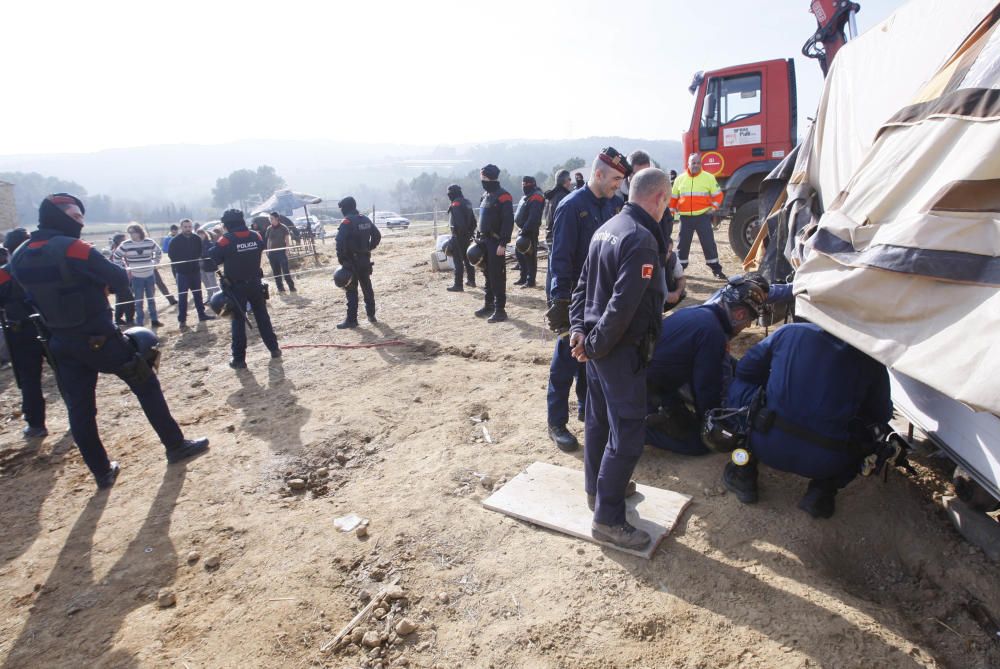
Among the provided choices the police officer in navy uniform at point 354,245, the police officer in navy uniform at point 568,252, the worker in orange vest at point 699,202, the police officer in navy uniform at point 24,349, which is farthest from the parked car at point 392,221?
the police officer in navy uniform at point 568,252

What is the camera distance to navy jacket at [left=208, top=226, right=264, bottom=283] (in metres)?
5.89

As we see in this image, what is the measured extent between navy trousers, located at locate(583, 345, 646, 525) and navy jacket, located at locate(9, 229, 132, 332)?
3.17 m

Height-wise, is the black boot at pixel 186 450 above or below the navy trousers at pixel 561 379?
below

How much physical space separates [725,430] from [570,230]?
1538mm

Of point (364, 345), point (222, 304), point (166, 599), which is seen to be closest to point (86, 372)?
point (166, 599)

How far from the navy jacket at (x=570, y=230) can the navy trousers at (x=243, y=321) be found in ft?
13.0

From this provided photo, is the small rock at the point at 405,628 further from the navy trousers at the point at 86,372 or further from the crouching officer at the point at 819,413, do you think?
the navy trousers at the point at 86,372

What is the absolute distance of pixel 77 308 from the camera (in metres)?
3.57

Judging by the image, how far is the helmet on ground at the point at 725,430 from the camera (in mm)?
2928

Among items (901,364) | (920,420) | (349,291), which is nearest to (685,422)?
(920,420)

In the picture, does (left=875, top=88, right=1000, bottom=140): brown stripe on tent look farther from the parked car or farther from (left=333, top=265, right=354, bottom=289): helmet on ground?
the parked car

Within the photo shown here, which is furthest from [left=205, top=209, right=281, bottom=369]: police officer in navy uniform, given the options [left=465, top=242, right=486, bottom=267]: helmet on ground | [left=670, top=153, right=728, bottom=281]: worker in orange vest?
[left=670, top=153, right=728, bottom=281]: worker in orange vest

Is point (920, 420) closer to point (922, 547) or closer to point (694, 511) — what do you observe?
point (922, 547)

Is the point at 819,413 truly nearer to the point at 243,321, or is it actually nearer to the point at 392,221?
the point at 243,321
